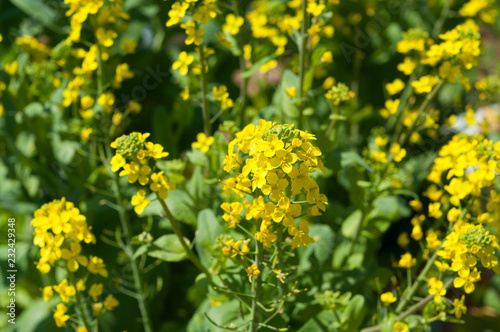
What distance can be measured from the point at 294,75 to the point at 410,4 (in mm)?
1597

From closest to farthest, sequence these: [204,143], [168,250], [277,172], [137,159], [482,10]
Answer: [277,172], [137,159], [168,250], [204,143], [482,10]

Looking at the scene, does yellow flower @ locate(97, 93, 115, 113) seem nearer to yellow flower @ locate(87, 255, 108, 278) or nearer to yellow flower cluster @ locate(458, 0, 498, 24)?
yellow flower @ locate(87, 255, 108, 278)

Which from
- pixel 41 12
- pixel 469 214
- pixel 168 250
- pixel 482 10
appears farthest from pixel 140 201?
pixel 482 10

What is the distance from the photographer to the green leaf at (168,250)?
81.3 inches

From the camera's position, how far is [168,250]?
2080 millimetres

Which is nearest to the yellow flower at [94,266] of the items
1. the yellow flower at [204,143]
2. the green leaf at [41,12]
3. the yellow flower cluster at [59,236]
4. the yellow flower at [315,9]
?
the yellow flower cluster at [59,236]

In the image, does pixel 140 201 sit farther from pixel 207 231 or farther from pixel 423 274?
pixel 423 274

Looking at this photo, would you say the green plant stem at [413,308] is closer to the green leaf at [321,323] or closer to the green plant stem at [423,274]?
the green plant stem at [423,274]

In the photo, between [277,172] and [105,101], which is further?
[105,101]

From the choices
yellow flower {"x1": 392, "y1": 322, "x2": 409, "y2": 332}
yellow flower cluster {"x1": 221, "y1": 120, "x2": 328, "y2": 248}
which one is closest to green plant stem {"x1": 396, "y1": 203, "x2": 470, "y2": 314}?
yellow flower {"x1": 392, "y1": 322, "x2": 409, "y2": 332}

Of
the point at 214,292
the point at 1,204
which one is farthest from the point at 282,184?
the point at 1,204

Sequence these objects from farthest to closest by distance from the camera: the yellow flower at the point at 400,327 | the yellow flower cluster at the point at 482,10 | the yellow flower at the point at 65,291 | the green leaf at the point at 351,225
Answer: the yellow flower cluster at the point at 482,10
the green leaf at the point at 351,225
the yellow flower at the point at 400,327
the yellow flower at the point at 65,291

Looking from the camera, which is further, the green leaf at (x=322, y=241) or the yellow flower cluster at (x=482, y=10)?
the yellow flower cluster at (x=482, y=10)

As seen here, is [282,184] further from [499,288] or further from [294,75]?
[499,288]
